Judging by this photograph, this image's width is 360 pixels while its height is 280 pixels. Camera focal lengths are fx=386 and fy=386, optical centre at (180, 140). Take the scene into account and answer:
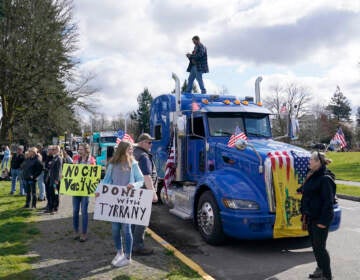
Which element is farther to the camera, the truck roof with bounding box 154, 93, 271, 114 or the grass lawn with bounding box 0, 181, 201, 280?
the truck roof with bounding box 154, 93, 271, 114

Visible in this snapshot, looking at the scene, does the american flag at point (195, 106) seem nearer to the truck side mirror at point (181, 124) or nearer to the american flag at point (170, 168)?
the truck side mirror at point (181, 124)

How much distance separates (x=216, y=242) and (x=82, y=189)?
2.62 metres

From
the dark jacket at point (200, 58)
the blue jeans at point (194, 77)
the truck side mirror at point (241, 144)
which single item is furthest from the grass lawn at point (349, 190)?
the truck side mirror at point (241, 144)

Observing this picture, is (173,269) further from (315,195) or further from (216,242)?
(315,195)

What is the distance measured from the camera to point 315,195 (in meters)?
5.09

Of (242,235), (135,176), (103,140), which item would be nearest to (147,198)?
(135,176)

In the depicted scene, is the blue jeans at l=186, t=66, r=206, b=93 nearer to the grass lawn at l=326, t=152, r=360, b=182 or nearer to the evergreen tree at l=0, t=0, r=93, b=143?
the grass lawn at l=326, t=152, r=360, b=182

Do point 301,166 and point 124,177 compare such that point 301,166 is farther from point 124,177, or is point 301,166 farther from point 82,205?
point 82,205

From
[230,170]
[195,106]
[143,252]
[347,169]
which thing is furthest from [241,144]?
[347,169]

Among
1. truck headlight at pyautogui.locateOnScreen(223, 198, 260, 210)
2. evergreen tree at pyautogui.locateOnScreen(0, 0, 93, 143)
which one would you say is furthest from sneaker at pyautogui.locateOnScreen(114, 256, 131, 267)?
evergreen tree at pyautogui.locateOnScreen(0, 0, 93, 143)

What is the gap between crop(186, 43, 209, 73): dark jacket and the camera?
10.9 meters

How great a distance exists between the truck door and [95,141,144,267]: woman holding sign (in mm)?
3182

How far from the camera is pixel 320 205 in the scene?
198 inches

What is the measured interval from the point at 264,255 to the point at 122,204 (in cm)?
270
